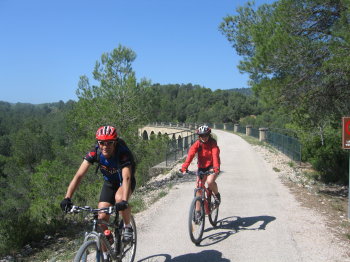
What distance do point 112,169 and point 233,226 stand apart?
3.34 meters

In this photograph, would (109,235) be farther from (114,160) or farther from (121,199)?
(114,160)

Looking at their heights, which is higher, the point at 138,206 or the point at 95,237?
the point at 95,237

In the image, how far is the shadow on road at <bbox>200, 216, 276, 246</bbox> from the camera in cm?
579

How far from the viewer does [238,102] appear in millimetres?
96938

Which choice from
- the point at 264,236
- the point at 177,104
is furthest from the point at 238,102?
the point at 264,236

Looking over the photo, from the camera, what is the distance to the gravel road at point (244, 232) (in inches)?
201

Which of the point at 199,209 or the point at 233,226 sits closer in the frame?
the point at 199,209

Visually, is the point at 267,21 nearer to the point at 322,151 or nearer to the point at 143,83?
the point at 322,151

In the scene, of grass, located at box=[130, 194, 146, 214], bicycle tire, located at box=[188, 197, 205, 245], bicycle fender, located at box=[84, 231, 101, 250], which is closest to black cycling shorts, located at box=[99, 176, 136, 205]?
bicycle fender, located at box=[84, 231, 101, 250]

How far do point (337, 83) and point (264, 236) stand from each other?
5297 millimetres

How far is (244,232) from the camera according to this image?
6.15m

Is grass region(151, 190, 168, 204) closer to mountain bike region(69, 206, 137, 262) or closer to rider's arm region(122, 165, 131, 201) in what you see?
mountain bike region(69, 206, 137, 262)

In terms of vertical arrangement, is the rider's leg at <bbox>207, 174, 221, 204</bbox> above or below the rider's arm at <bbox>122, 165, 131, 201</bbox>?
below

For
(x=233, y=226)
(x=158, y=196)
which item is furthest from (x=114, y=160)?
(x=158, y=196)
